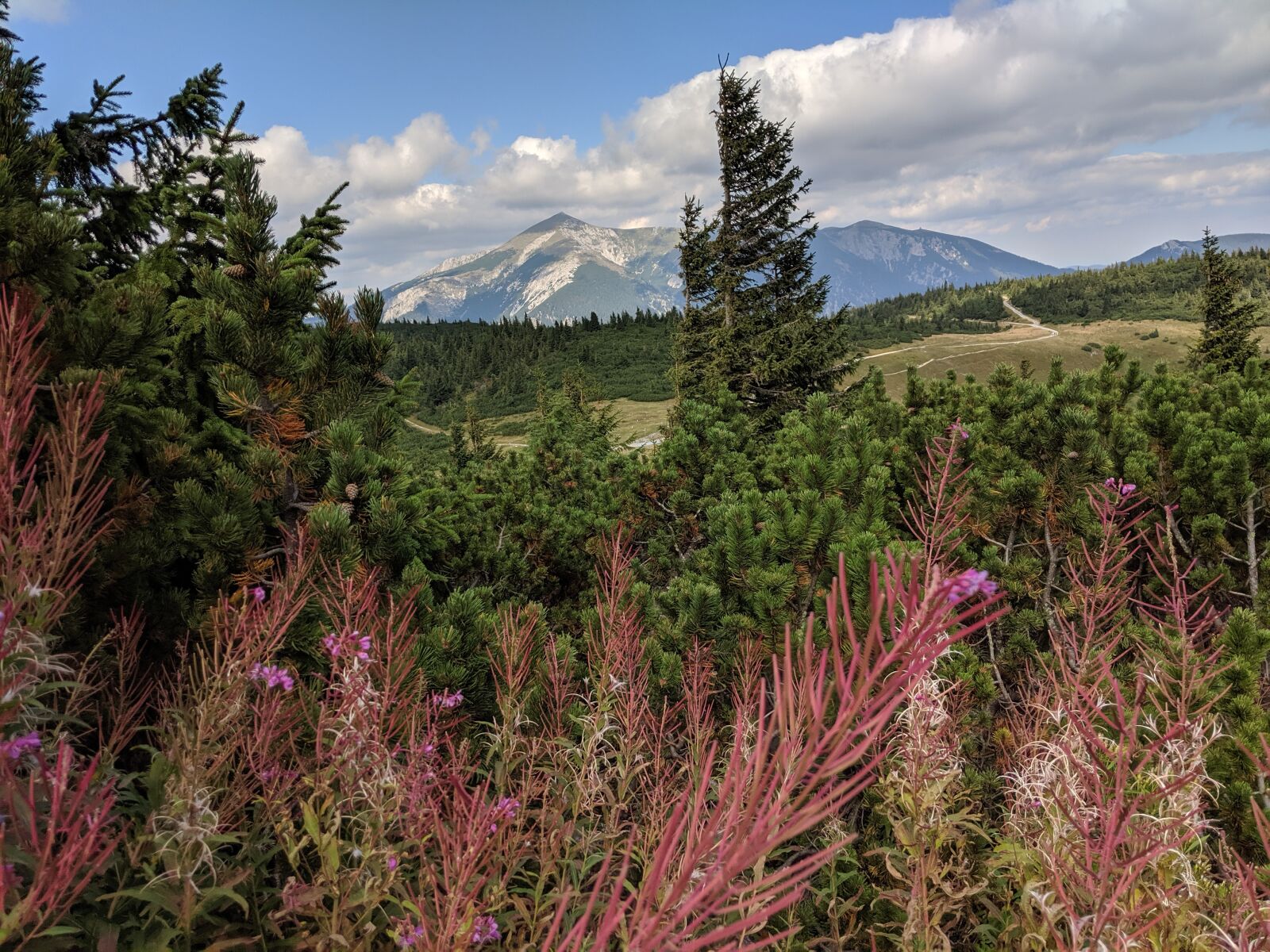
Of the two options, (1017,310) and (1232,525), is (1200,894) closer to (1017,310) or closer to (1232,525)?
(1232,525)

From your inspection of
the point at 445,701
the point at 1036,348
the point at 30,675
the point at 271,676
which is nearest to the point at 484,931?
the point at 271,676

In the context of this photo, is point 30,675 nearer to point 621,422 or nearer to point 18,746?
point 18,746

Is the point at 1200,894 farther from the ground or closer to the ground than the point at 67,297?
closer to the ground

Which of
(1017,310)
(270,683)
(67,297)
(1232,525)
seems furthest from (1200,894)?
(1017,310)

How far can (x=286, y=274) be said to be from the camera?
338cm

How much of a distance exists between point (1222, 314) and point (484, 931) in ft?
143

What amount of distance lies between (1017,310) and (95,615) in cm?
12347

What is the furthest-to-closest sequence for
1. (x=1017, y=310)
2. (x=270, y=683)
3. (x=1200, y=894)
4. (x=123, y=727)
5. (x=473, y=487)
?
(x=1017, y=310), (x=473, y=487), (x=123, y=727), (x=270, y=683), (x=1200, y=894)

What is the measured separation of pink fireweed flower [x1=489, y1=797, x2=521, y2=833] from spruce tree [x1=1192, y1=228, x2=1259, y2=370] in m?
39.6

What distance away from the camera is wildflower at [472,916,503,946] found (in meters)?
1.60

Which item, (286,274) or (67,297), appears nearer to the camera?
(67,297)

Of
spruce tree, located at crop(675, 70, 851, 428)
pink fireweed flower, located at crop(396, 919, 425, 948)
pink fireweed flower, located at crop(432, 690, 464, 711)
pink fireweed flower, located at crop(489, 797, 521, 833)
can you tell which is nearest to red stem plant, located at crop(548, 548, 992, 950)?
pink fireweed flower, located at crop(396, 919, 425, 948)

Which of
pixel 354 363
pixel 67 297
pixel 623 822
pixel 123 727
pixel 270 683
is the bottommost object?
pixel 623 822

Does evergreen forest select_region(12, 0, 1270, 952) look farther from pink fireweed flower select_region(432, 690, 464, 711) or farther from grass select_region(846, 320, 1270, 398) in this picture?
grass select_region(846, 320, 1270, 398)
